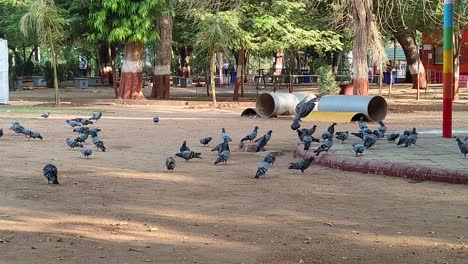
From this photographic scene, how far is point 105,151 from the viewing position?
13.9 m

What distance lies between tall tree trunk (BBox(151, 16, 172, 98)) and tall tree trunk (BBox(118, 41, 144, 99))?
1187 millimetres

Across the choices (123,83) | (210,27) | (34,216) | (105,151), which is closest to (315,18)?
(210,27)

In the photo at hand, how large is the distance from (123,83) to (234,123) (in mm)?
13258

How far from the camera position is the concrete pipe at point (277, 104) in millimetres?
23281

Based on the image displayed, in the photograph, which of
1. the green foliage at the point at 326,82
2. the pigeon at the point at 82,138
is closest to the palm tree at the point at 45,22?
the green foliage at the point at 326,82

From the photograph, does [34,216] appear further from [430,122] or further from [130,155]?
[430,122]

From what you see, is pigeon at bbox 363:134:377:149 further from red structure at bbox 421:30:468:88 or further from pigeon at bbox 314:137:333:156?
red structure at bbox 421:30:468:88

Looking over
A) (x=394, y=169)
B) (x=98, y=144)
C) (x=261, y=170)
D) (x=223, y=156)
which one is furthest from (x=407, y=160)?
(x=98, y=144)

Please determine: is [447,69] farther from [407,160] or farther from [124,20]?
[124,20]

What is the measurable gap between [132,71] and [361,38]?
12.3 meters

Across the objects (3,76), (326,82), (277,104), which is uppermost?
(3,76)

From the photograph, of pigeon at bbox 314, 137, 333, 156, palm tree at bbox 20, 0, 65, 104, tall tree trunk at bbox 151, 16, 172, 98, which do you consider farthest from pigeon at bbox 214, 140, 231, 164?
tall tree trunk at bbox 151, 16, 172, 98

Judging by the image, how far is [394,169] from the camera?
1075 cm

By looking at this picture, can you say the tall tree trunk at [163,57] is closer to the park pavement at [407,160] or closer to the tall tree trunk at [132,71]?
the tall tree trunk at [132,71]
